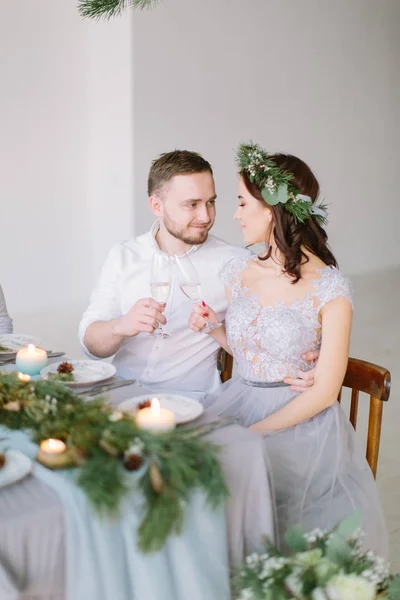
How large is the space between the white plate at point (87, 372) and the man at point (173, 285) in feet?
1.24

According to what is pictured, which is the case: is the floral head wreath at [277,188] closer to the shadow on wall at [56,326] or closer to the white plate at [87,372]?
the white plate at [87,372]

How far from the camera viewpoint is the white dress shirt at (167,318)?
7.87 feet

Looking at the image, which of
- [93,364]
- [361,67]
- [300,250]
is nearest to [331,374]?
[300,250]

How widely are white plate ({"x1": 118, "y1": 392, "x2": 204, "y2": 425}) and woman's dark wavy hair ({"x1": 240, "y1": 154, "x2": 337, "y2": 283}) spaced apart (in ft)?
2.30

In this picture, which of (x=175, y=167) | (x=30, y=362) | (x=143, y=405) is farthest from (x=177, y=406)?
(x=175, y=167)

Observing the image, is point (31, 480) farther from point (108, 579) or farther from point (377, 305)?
point (377, 305)

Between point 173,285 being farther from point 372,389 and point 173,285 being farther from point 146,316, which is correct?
point 372,389

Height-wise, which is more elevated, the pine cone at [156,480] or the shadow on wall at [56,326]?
the pine cone at [156,480]

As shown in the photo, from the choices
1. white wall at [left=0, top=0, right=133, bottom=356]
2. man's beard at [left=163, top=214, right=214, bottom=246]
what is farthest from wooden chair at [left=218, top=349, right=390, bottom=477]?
white wall at [left=0, top=0, right=133, bottom=356]

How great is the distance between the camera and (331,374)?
188 centimetres

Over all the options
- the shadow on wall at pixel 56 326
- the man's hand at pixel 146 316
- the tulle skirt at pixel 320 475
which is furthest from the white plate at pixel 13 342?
the shadow on wall at pixel 56 326

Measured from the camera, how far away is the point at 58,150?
648 centimetres

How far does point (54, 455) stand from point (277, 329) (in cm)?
100

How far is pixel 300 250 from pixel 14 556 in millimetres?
1314
